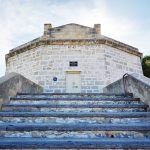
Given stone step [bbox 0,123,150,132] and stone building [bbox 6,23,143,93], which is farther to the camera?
stone building [bbox 6,23,143,93]

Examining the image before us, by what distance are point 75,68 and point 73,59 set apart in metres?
0.48

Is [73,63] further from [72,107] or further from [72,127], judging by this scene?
[72,127]

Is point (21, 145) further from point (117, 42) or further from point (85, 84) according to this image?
point (117, 42)

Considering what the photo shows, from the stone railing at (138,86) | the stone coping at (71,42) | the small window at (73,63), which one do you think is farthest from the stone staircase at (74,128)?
the stone coping at (71,42)

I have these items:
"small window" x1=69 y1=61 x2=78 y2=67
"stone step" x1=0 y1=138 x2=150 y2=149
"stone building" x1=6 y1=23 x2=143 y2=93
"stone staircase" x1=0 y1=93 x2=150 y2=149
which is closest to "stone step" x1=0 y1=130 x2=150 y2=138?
"stone staircase" x1=0 y1=93 x2=150 y2=149

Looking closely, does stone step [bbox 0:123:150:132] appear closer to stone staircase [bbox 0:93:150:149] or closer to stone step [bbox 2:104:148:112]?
stone staircase [bbox 0:93:150:149]

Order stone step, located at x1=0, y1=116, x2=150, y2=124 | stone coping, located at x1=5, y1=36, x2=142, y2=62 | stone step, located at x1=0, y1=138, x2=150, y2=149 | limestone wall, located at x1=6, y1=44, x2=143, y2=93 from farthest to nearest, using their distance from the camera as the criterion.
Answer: stone coping, located at x1=5, y1=36, x2=142, y2=62 < limestone wall, located at x1=6, y1=44, x2=143, y2=93 < stone step, located at x1=0, y1=116, x2=150, y2=124 < stone step, located at x1=0, y1=138, x2=150, y2=149

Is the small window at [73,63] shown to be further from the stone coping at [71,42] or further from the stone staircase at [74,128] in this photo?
the stone staircase at [74,128]

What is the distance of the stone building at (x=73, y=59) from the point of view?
1050 centimetres

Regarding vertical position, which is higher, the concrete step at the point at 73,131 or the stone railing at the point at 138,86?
the stone railing at the point at 138,86

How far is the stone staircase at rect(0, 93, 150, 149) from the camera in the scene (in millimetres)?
2361

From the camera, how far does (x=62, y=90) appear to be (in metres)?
10.4

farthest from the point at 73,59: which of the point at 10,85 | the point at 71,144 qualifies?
the point at 71,144

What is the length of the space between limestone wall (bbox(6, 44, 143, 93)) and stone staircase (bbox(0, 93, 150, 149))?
255 inches
